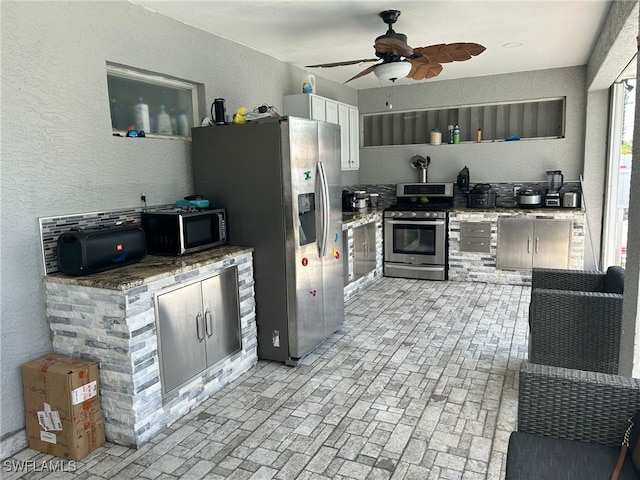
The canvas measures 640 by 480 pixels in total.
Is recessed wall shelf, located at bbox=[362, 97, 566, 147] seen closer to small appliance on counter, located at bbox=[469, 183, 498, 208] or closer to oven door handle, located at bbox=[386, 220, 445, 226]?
small appliance on counter, located at bbox=[469, 183, 498, 208]

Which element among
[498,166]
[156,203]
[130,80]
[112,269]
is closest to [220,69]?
[130,80]

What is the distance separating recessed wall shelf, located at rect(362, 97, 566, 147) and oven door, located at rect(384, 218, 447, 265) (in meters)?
1.43

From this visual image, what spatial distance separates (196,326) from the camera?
10.0 ft

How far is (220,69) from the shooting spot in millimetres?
4164

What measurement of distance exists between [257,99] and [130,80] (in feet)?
4.80

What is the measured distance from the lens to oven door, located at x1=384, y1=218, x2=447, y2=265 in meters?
6.13

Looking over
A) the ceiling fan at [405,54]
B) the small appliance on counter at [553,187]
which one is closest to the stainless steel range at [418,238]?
the small appliance on counter at [553,187]

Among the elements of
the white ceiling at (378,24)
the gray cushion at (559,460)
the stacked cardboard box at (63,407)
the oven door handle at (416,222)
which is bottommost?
the stacked cardboard box at (63,407)

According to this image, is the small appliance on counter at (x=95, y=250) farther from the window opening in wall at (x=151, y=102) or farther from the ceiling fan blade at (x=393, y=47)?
Result: the ceiling fan blade at (x=393, y=47)

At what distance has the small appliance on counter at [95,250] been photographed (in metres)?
2.61

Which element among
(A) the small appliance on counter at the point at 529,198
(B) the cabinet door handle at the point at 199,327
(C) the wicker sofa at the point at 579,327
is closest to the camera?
(C) the wicker sofa at the point at 579,327

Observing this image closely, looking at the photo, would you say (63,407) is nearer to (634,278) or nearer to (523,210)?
(634,278)

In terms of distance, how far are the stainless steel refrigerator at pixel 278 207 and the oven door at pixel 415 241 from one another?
261cm

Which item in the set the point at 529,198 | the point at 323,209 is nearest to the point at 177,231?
the point at 323,209
